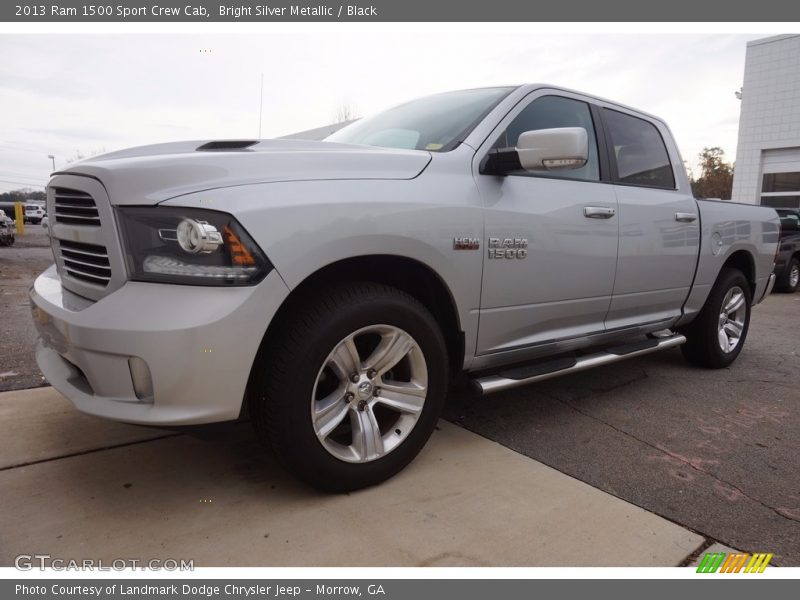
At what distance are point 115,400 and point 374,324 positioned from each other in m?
0.97

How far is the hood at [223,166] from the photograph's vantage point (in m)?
1.98

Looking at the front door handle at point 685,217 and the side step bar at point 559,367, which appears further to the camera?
the front door handle at point 685,217

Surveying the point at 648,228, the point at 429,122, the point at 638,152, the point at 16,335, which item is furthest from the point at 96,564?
the point at 638,152

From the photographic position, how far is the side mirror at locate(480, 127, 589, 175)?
2.55 meters

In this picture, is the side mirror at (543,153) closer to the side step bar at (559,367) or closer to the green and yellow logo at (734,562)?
the side step bar at (559,367)

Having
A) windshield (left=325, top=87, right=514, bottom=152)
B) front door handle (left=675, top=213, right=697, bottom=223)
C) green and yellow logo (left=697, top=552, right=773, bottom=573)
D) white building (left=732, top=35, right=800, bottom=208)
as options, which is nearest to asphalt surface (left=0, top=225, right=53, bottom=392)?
windshield (left=325, top=87, right=514, bottom=152)

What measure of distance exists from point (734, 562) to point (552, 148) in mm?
1777

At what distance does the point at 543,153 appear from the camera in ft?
8.43

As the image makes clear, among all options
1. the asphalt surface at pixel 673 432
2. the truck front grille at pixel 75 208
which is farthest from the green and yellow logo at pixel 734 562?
A: the truck front grille at pixel 75 208

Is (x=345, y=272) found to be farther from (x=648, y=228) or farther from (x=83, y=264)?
(x=648, y=228)

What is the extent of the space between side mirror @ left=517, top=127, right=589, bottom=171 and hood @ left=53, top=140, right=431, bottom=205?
50 cm

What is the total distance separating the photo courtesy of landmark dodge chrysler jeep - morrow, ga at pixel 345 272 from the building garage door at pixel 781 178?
703 inches

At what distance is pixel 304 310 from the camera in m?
2.17

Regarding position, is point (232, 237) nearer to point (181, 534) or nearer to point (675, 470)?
point (181, 534)
